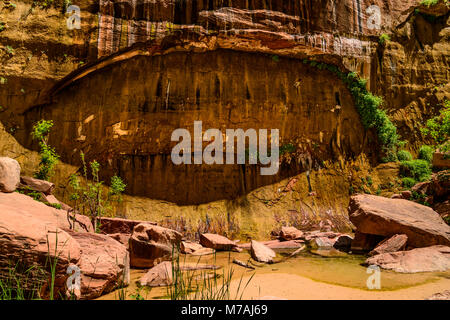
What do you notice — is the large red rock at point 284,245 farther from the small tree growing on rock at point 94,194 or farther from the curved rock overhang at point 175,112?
the small tree growing on rock at point 94,194

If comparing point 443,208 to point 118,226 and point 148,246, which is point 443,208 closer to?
point 148,246

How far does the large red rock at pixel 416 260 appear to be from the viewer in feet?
18.7

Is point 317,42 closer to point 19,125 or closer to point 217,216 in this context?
point 217,216

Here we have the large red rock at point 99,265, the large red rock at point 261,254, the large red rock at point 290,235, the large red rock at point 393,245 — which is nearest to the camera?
the large red rock at point 99,265

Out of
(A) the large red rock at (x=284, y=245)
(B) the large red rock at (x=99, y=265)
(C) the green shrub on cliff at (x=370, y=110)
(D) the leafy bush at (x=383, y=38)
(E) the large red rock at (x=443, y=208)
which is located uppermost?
(D) the leafy bush at (x=383, y=38)

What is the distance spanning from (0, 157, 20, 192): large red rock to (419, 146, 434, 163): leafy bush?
52.3ft

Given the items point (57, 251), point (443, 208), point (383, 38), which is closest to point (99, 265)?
point (57, 251)

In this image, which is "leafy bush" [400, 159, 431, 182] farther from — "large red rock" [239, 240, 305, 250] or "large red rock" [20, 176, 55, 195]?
→ "large red rock" [20, 176, 55, 195]

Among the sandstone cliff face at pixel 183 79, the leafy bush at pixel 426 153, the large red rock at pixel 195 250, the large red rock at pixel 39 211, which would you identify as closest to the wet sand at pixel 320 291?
the large red rock at pixel 195 250

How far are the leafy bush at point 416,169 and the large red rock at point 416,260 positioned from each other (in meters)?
7.46

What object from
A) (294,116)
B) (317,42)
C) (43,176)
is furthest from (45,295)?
(317,42)

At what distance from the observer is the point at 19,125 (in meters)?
11.1
